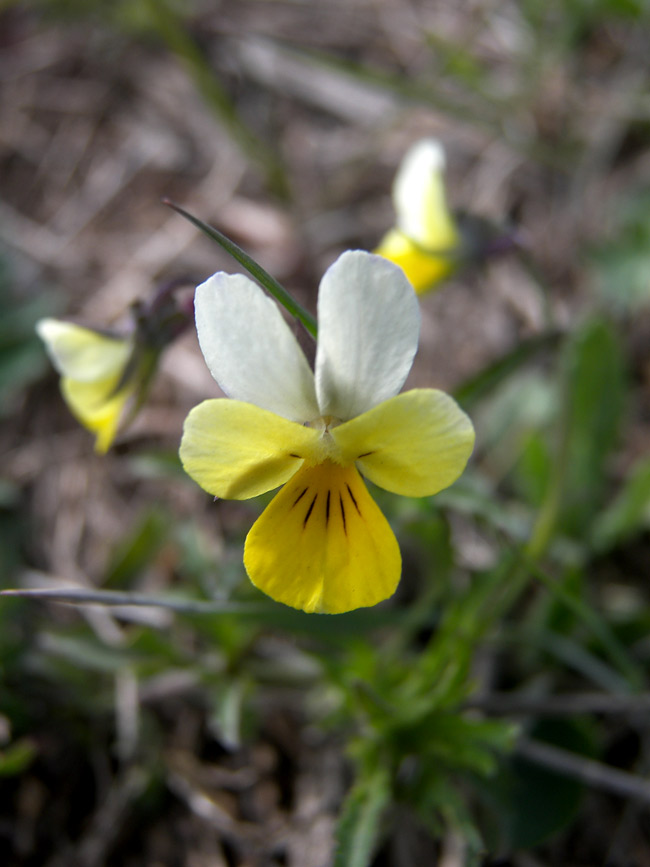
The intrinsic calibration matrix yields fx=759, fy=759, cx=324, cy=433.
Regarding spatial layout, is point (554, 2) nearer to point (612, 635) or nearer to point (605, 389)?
point (605, 389)

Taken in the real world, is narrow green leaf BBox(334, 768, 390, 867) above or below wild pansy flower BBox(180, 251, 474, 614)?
below

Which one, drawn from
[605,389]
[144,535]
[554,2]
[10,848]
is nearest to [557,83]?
[554,2]

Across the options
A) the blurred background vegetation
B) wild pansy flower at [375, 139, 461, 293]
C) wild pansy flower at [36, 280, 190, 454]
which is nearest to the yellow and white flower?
wild pansy flower at [36, 280, 190, 454]

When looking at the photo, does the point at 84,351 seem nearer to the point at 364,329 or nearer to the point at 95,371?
the point at 95,371

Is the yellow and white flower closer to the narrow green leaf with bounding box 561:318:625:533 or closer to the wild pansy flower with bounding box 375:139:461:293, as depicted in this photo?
the wild pansy flower with bounding box 375:139:461:293

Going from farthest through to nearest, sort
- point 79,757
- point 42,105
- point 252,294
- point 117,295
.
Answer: point 42,105 → point 117,295 → point 79,757 → point 252,294

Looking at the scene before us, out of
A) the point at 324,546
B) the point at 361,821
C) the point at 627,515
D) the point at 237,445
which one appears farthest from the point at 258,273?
the point at 627,515
